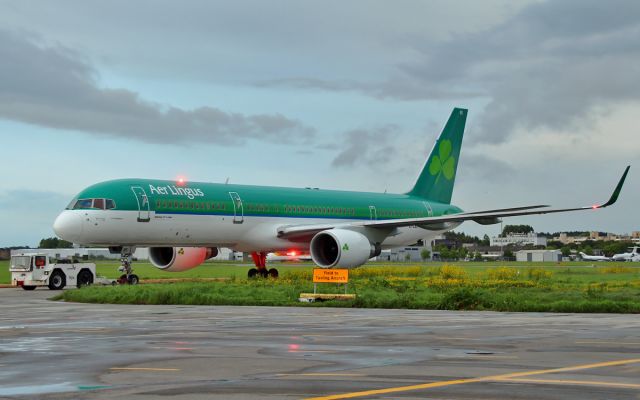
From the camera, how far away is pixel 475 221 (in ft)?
162

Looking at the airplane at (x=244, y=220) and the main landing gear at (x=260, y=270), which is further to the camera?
the main landing gear at (x=260, y=270)

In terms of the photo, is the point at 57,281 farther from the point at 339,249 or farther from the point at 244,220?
the point at 339,249

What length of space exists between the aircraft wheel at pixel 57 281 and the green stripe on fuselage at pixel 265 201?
5214mm

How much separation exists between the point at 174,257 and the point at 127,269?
518cm

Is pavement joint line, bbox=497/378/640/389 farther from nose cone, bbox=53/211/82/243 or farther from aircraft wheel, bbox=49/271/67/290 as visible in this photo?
aircraft wheel, bbox=49/271/67/290

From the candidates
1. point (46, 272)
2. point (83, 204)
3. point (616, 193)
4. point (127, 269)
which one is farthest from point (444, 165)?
point (83, 204)

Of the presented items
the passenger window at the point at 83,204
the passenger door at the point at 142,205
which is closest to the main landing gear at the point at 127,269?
the passenger door at the point at 142,205

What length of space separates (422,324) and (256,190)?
26535 mm

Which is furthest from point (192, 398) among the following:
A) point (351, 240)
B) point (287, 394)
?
point (351, 240)

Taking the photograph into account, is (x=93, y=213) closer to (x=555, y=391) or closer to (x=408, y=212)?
(x=408, y=212)

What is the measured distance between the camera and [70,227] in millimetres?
38250

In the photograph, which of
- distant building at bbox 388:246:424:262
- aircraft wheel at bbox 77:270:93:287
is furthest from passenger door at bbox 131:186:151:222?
distant building at bbox 388:246:424:262

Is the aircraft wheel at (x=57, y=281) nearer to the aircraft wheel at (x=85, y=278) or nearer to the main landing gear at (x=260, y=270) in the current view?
the aircraft wheel at (x=85, y=278)

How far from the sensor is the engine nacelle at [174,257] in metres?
44.9
